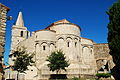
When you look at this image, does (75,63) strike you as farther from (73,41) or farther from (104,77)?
(104,77)

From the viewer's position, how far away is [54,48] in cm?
3044

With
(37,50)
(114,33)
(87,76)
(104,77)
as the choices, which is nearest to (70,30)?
(37,50)

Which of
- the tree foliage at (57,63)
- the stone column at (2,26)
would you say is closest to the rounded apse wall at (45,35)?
the tree foliage at (57,63)

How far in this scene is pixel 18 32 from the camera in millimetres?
45500

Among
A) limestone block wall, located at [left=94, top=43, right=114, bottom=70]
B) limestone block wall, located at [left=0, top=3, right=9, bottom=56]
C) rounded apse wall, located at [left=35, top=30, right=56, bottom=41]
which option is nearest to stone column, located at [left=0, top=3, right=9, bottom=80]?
limestone block wall, located at [left=0, top=3, right=9, bottom=56]

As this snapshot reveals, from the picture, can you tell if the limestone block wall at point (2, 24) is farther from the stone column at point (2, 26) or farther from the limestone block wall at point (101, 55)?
the limestone block wall at point (101, 55)

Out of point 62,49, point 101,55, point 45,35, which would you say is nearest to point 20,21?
point 45,35

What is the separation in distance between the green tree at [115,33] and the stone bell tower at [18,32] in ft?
111

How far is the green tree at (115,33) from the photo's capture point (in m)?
13.9

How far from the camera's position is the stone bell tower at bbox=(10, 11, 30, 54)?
147ft

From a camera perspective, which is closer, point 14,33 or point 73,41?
point 73,41

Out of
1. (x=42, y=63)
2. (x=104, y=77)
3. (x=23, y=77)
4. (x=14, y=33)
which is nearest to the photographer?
(x=104, y=77)

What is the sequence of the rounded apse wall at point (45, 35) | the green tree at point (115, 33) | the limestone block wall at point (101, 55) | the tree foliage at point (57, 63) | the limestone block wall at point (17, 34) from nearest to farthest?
the green tree at point (115, 33) < the tree foliage at point (57, 63) < the rounded apse wall at point (45, 35) < the limestone block wall at point (101, 55) < the limestone block wall at point (17, 34)

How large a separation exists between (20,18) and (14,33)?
5.00m
